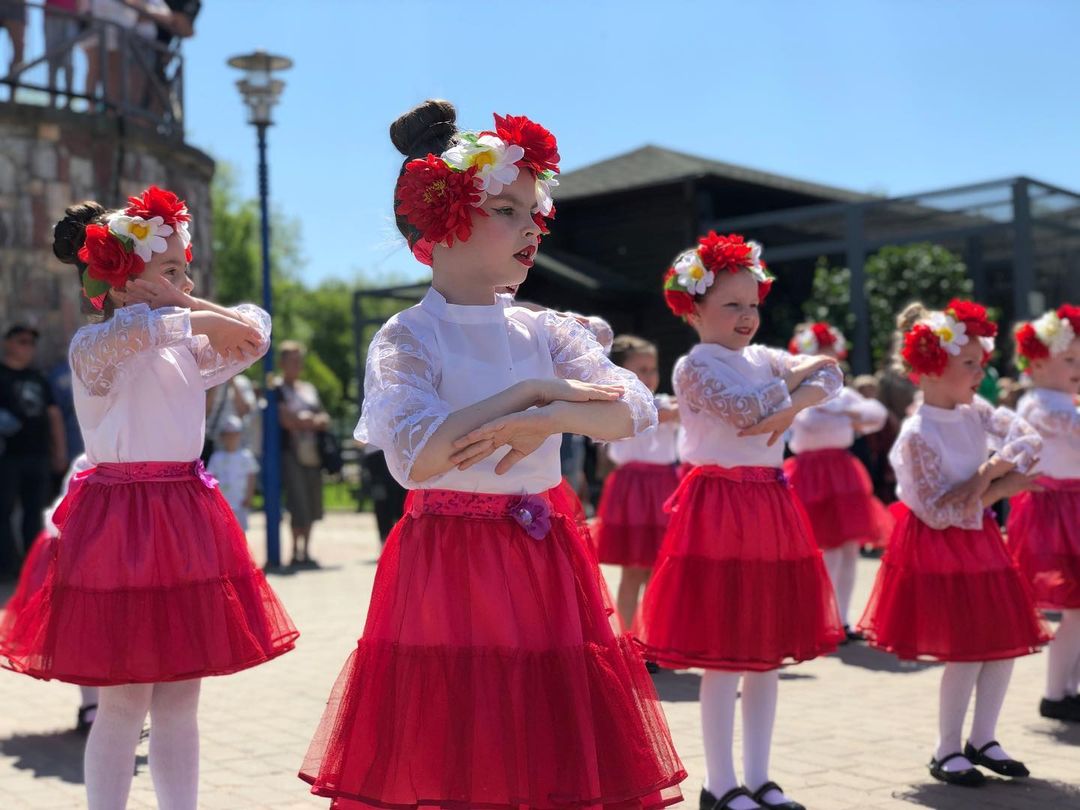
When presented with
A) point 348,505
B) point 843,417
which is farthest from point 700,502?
point 348,505

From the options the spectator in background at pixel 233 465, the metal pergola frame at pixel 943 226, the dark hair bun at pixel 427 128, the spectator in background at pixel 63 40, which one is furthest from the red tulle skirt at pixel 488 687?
the metal pergola frame at pixel 943 226

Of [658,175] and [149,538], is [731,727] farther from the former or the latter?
[658,175]

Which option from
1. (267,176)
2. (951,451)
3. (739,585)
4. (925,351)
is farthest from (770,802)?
(267,176)

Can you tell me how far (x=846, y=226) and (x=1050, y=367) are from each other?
10900mm

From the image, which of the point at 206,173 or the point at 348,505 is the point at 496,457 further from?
the point at 348,505

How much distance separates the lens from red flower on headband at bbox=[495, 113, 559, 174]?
10.3ft

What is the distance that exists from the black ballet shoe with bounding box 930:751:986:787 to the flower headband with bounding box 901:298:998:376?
1.52 m

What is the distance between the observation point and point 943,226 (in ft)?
52.9

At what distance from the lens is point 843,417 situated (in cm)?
853

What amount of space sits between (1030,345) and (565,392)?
3949mm

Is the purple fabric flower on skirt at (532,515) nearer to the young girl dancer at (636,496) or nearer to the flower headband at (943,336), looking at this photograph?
the flower headband at (943,336)

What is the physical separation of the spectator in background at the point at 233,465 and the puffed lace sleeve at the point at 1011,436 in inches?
284

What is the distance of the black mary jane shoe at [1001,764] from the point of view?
501 centimetres

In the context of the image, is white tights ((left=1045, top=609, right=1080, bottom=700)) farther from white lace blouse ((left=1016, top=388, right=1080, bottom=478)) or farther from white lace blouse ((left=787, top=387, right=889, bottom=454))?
white lace blouse ((left=787, top=387, right=889, bottom=454))
